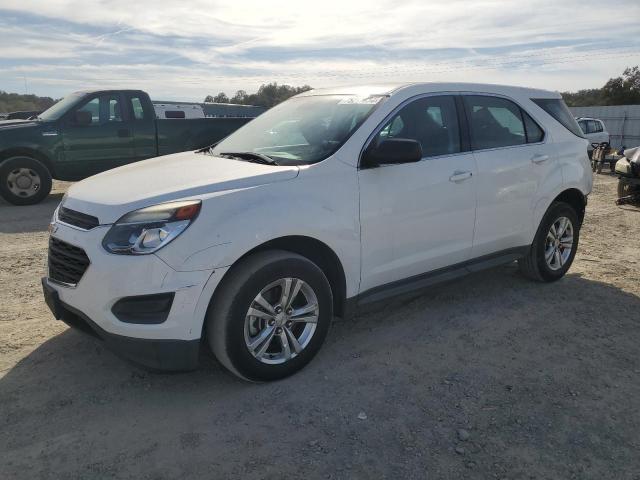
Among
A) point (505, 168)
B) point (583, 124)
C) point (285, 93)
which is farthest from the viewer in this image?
point (285, 93)

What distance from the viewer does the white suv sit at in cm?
291

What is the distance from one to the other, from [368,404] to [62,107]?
8.90 metres

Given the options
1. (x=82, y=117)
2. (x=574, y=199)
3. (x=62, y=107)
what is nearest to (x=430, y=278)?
(x=574, y=199)

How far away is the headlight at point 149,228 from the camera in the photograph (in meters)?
2.87

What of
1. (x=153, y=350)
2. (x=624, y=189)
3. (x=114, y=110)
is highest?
(x=114, y=110)

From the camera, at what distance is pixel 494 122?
4.55m

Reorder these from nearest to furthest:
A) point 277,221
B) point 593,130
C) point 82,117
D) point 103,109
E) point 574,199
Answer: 1. point 277,221
2. point 574,199
3. point 82,117
4. point 103,109
5. point 593,130

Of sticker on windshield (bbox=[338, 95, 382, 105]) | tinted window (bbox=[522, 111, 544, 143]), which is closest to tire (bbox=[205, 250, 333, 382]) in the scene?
sticker on windshield (bbox=[338, 95, 382, 105])

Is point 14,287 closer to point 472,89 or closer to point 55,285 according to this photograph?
point 55,285

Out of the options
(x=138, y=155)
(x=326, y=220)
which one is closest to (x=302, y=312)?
(x=326, y=220)

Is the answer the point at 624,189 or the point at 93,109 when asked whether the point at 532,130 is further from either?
the point at 93,109

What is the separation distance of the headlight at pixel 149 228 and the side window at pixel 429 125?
61.9 inches

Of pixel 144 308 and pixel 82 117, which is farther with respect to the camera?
pixel 82 117

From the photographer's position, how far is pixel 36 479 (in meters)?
2.51
